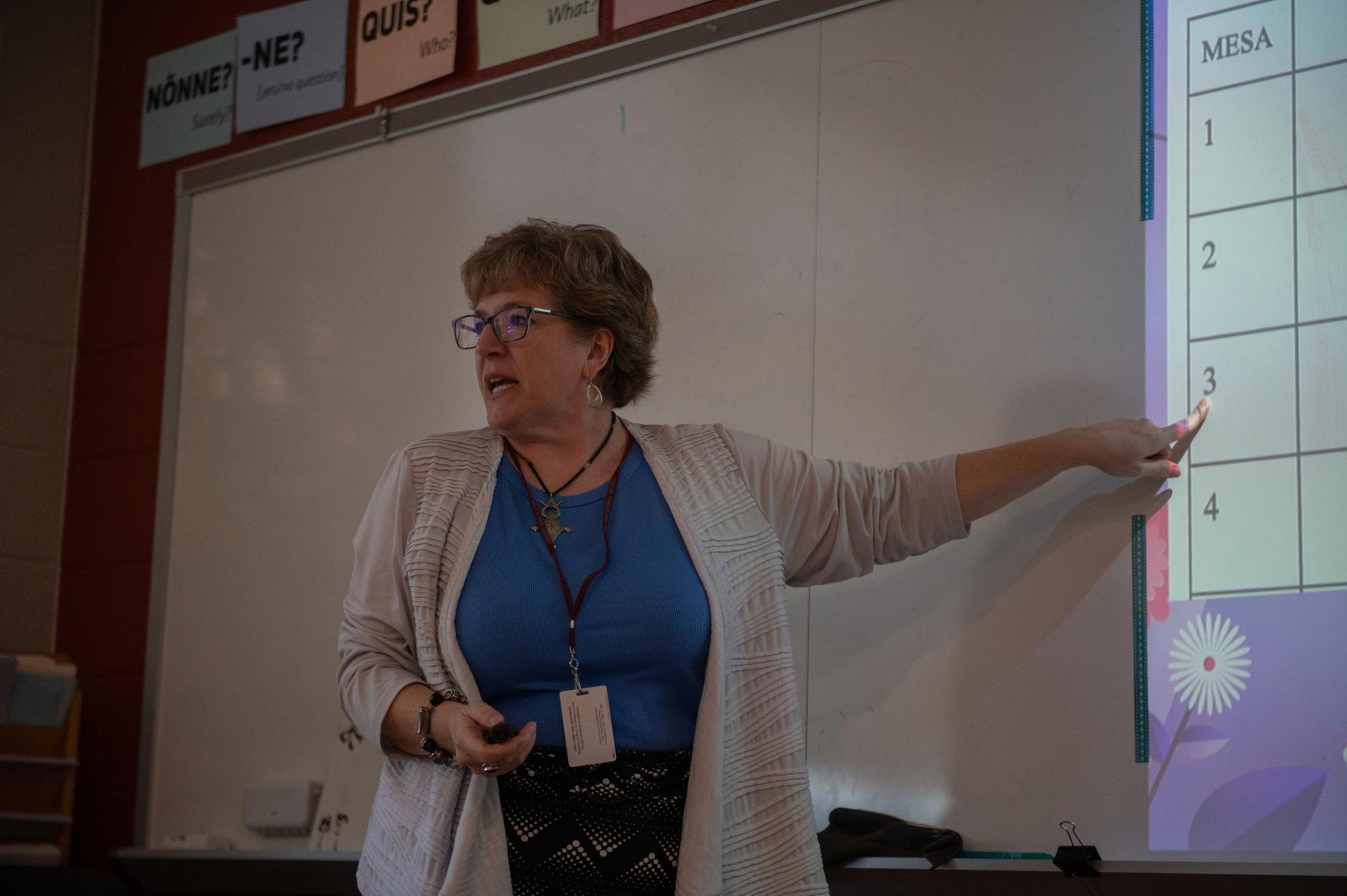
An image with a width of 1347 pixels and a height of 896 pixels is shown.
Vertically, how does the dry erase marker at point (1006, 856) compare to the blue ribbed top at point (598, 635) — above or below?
below

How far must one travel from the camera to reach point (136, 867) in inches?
123

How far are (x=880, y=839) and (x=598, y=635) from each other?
0.62 m

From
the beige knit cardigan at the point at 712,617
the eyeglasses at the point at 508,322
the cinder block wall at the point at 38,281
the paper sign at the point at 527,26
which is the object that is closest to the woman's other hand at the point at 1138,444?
the beige knit cardigan at the point at 712,617

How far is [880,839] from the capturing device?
209 cm

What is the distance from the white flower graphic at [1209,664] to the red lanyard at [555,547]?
849 mm

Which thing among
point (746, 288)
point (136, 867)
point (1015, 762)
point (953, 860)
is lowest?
point (136, 867)

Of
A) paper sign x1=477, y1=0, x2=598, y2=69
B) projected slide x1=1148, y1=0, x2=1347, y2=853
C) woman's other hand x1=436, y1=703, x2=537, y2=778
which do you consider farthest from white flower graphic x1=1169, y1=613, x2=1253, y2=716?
paper sign x1=477, y1=0, x2=598, y2=69

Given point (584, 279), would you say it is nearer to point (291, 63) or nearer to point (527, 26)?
point (527, 26)

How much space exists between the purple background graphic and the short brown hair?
935mm

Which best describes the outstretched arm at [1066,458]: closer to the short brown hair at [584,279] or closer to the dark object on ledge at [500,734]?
the short brown hair at [584,279]

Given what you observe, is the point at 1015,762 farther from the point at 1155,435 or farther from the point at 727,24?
the point at 727,24

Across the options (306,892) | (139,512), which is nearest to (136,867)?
(306,892)

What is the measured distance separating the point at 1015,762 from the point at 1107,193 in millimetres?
904

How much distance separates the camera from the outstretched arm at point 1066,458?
192 centimetres
